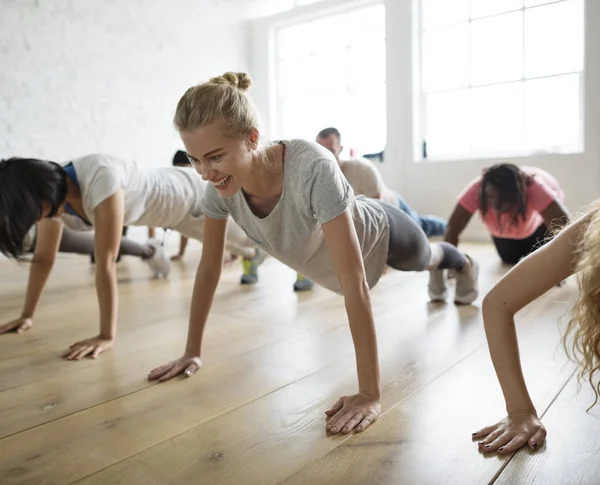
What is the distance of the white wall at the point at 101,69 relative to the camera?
13.7ft

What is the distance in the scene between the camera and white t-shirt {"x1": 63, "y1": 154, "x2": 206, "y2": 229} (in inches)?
70.0

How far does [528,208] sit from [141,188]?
1.81 meters

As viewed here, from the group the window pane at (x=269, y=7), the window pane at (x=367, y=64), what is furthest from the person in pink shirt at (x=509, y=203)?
the window pane at (x=269, y=7)

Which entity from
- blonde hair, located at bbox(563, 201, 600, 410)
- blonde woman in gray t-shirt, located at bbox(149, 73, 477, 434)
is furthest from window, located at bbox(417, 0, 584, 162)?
blonde hair, located at bbox(563, 201, 600, 410)

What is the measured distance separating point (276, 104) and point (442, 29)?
196cm

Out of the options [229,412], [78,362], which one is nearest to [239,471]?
[229,412]

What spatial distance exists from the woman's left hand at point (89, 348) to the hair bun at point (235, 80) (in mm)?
886

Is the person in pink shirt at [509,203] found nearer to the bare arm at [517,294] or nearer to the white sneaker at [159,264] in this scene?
the white sneaker at [159,264]

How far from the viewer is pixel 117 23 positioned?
483cm

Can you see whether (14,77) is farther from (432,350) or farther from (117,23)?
(432,350)

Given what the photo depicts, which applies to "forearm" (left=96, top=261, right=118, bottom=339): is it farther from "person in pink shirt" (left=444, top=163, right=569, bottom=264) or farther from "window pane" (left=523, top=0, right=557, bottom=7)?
"window pane" (left=523, top=0, right=557, bottom=7)

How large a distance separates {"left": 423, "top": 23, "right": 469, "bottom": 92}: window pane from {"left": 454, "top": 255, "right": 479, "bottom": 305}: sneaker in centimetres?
324

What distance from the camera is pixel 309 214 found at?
136cm

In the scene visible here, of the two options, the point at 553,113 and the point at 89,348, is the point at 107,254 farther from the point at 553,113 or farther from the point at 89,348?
the point at 553,113
